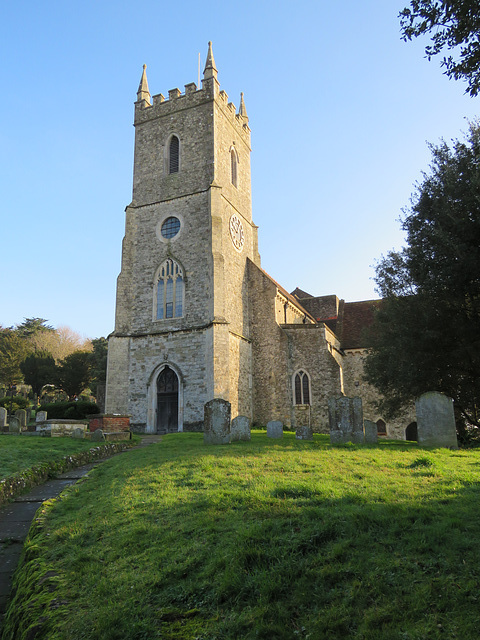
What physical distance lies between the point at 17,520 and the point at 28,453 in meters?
4.52

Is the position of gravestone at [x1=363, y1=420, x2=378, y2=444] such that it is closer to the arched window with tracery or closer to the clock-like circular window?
the arched window with tracery

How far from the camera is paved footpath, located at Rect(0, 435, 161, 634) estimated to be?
4511 millimetres

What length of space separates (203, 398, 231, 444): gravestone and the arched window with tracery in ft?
38.1

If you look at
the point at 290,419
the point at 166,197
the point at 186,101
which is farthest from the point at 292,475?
the point at 186,101

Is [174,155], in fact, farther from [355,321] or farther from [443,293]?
[443,293]

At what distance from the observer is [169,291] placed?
22.8m

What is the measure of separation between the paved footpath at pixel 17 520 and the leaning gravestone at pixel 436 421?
A: 25.2 feet

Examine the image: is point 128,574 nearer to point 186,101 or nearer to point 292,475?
point 292,475

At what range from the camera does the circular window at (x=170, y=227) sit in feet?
77.7

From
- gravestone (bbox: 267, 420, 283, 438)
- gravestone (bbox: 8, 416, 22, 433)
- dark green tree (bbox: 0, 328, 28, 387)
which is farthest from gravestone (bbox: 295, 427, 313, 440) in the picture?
dark green tree (bbox: 0, 328, 28, 387)

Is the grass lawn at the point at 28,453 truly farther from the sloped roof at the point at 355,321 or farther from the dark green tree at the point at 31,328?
the dark green tree at the point at 31,328

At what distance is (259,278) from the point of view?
24.8m

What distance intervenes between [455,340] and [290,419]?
11447 mm

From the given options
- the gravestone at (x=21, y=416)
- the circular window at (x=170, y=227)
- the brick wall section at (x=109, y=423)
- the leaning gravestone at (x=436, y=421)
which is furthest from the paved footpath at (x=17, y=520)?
the circular window at (x=170, y=227)
